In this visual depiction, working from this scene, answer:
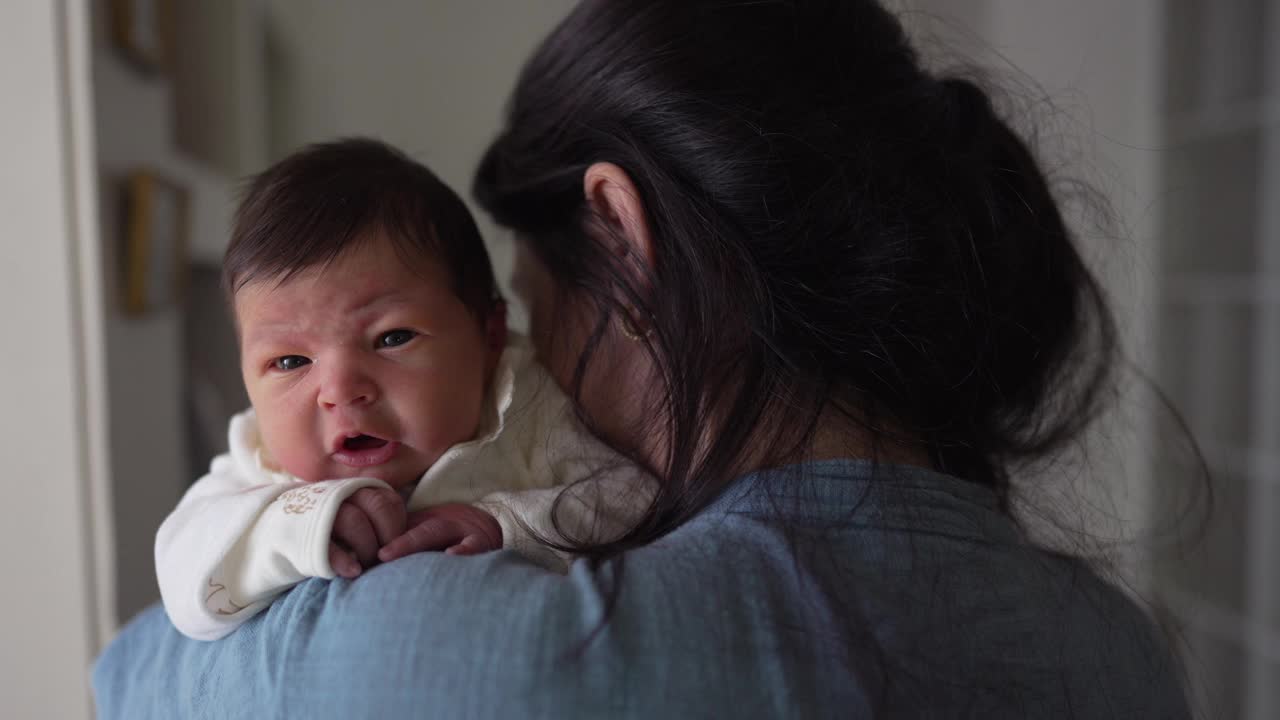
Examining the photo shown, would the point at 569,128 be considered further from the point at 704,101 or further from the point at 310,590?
the point at 310,590

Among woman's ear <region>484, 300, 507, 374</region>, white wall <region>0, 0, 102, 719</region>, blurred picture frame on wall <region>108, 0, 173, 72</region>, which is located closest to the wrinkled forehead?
woman's ear <region>484, 300, 507, 374</region>

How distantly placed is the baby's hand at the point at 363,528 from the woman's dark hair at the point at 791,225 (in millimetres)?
169

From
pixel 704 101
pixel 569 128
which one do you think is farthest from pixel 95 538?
pixel 704 101

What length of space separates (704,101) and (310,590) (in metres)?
0.49

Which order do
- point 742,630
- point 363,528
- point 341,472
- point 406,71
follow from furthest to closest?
point 406,71 → point 341,472 → point 363,528 → point 742,630

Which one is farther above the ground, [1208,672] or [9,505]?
[9,505]

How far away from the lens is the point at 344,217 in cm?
76

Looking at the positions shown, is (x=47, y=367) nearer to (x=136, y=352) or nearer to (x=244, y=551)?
(x=136, y=352)

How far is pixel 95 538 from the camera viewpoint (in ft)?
3.80

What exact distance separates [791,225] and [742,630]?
13.2 inches

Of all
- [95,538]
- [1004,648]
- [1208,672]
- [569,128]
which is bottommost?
[1208,672]

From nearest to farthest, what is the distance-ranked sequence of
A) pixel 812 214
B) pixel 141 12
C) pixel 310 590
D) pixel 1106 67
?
pixel 310 590, pixel 812 214, pixel 141 12, pixel 1106 67

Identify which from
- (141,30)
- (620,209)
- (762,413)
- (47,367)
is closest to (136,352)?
(47,367)

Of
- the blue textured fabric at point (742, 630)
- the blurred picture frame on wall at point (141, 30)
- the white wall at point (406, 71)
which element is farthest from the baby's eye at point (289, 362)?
the white wall at point (406, 71)
